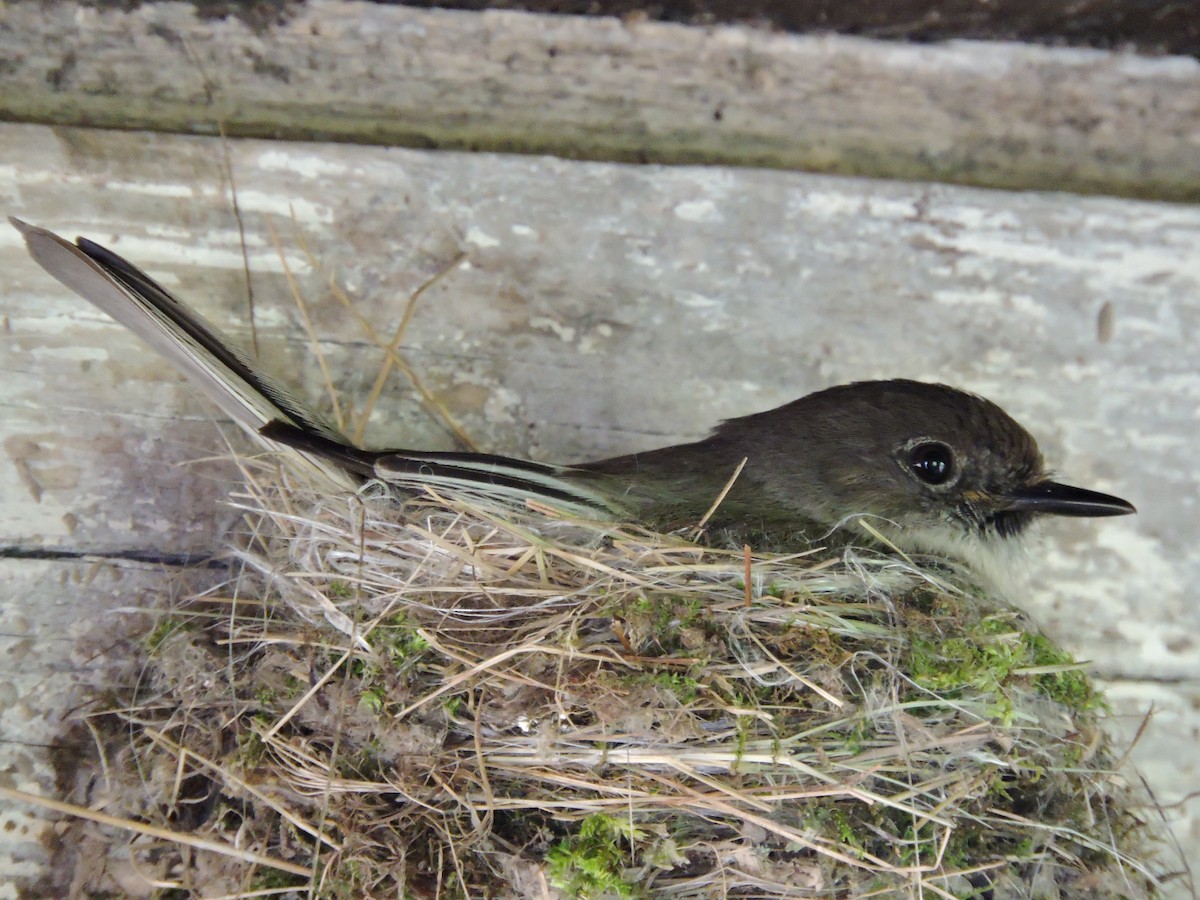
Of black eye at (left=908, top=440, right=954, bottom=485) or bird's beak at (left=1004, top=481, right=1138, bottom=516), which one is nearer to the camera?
bird's beak at (left=1004, top=481, right=1138, bottom=516)

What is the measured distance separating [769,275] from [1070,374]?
3.02 feet

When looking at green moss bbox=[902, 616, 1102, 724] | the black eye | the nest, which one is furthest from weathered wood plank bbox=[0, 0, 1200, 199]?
green moss bbox=[902, 616, 1102, 724]

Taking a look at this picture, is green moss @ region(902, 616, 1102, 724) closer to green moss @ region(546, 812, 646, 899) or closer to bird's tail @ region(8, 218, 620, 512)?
green moss @ region(546, 812, 646, 899)

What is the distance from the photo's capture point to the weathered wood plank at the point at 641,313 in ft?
8.14

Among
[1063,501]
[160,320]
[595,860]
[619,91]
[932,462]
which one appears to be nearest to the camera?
[595,860]

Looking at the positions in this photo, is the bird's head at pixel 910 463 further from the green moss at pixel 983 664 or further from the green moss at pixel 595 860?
the green moss at pixel 595 860

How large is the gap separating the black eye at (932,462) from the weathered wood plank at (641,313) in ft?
1.13

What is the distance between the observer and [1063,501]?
2.31 meters

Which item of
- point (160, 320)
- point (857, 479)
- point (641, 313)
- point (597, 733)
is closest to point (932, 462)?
point (857, 479)

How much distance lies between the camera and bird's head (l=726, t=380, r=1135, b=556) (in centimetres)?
243

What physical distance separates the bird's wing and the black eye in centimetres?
153

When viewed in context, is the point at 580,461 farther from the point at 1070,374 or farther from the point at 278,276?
the point at 1070,374

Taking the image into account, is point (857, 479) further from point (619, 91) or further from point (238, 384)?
point (238, 384)

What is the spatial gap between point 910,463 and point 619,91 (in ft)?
4.22
